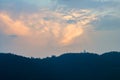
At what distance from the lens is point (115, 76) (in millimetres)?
199750

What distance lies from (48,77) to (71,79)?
12.7 meters

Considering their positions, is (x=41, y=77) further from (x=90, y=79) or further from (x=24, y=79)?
(x=90, y=79)

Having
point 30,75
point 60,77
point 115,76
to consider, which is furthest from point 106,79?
point 30,75

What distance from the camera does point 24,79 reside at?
19100 cm

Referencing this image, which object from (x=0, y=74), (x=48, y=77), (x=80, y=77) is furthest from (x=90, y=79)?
(x=0, y=74)

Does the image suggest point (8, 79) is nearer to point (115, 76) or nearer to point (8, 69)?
point (8, 69)

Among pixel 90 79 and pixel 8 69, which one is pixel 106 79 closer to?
pixel 90 79

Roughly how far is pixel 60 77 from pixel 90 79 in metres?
16.7

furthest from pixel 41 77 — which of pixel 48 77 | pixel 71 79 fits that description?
pixel 71 79

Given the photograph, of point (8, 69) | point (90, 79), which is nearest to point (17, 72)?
point (8, 69)

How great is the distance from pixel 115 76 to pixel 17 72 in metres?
54.2

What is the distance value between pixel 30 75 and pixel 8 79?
1361 cm

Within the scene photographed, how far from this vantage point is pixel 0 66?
198 meters

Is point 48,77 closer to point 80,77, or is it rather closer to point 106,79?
point 80,77
